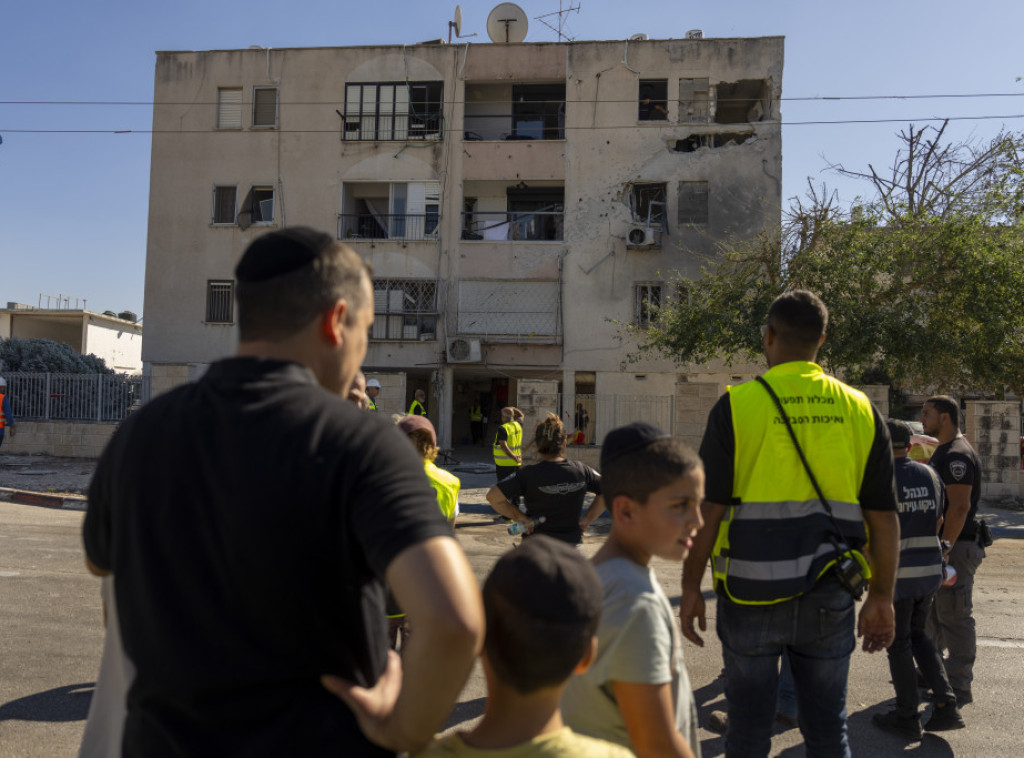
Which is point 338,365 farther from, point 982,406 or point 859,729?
point 982,406

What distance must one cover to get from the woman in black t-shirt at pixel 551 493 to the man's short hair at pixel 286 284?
387cm

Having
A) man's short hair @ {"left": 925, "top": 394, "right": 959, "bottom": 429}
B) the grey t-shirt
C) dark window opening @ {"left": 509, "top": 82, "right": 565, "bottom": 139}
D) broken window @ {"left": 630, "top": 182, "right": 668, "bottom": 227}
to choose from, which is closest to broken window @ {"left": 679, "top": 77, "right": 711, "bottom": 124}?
broken window @ {"left": 630, "top": 182, "right": 668, "bottom": 227}

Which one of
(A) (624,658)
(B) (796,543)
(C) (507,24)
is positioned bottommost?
(A) (624,658)

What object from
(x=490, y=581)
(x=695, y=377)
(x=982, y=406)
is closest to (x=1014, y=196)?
(x=982, y=406)

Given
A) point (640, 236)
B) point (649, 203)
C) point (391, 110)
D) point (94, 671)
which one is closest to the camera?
point (94, 671)

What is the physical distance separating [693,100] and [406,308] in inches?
447

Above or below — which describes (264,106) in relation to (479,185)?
above

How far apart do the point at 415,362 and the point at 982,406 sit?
16470mm

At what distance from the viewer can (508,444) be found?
1153 cm

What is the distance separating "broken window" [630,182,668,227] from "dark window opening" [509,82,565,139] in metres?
3.35

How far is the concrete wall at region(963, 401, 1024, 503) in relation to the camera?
1534 centimetres

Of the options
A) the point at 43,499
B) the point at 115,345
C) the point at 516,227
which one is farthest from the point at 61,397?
the point at 115,345

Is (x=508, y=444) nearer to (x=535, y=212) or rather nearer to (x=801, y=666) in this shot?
(x=801, y=666)

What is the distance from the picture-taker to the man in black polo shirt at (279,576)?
4.75 feet
